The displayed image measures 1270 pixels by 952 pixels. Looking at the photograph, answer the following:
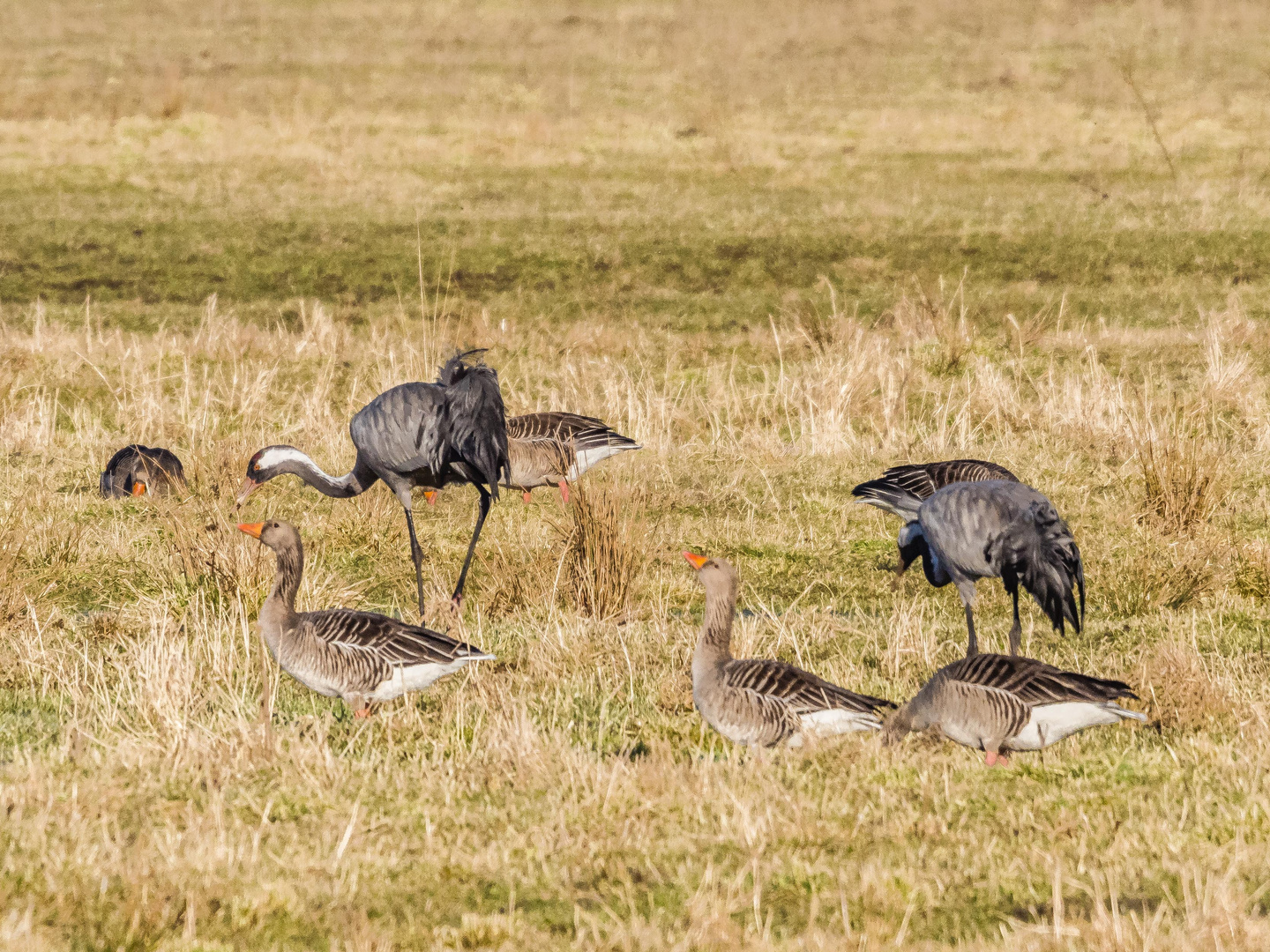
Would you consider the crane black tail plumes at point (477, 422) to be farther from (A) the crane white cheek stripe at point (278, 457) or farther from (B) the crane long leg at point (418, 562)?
(A) the crane white cheek stripe at point (278, 457)

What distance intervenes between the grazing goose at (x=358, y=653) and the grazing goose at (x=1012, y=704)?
233 cm

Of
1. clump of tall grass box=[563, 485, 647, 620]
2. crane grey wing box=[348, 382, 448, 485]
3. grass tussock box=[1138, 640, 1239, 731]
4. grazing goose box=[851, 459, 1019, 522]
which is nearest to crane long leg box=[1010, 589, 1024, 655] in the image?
grass tussock box=[1138, 640, 1239, 731]

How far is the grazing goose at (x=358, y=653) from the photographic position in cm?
798

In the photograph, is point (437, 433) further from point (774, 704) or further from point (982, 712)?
point (982, 712)

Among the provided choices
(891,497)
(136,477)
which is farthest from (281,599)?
(136,477)

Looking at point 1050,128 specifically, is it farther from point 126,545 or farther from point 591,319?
point 126,545

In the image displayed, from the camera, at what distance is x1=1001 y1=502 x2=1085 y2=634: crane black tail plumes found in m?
8.91

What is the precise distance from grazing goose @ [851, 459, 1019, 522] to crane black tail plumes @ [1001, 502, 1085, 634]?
2360mm

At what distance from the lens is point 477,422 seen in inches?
465

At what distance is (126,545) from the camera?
12.9 m

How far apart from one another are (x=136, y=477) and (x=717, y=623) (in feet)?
27.6

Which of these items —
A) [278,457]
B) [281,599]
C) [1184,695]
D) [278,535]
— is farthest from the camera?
[278,457]

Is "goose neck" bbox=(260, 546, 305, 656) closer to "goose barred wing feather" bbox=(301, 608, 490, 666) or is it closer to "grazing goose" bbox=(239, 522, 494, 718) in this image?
"grazing goose" bbox=(239, 522, 494, 718)

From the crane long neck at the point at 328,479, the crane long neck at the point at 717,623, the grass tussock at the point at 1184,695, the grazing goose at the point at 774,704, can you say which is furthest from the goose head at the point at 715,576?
the crane long neck at the point at 328,479
